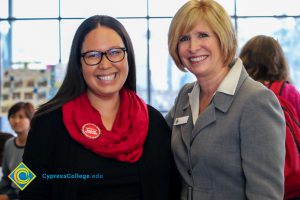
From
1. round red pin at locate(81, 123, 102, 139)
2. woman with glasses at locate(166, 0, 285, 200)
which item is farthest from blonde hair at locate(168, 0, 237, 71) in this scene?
round red pin at locate(81, 123, 102, 139)

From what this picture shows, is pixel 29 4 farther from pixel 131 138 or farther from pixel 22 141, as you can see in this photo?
pixel 131 138

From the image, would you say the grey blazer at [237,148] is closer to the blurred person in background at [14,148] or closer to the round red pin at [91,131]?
the round red pin at [91,131]

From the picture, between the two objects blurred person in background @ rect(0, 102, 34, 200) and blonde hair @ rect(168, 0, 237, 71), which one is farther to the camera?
blurred person in background @ rect(0, 102, 34, 200)

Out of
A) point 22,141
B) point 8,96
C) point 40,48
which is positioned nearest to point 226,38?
point 22,141

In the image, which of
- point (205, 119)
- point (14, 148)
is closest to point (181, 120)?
point (205, 119)

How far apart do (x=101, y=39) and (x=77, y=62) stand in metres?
0.15

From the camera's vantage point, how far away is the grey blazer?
153cm

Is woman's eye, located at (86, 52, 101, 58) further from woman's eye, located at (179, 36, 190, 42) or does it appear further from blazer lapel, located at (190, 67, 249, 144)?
blazer lapel, located at (190, 67, 249, 144)

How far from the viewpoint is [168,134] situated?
1.88 meters

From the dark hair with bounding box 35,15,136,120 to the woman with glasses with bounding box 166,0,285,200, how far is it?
0.80 feet

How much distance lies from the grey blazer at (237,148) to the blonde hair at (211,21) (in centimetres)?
14

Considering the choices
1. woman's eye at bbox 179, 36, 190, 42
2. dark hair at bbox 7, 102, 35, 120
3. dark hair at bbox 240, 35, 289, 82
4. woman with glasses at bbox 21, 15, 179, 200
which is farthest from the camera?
dark hair at bbox 7, 102, 35, 120

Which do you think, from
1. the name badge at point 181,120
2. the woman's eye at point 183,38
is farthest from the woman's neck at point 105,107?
the woman's eye at point 183,38

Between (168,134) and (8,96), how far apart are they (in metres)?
4.07
